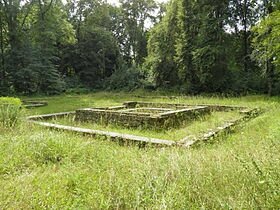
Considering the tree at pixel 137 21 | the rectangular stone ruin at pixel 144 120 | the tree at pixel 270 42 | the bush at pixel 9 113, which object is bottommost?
the rectangular stone ruin at pixel 144 120

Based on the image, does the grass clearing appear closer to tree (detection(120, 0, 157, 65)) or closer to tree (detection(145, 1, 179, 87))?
tree (detection(145, 1, 179, 87))

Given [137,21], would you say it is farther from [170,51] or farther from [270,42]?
[270,42]

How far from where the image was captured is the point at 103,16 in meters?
34.8

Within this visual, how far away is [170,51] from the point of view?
75.0ft

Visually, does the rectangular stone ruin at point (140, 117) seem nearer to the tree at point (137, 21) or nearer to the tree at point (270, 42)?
the tree at point (270, 42)

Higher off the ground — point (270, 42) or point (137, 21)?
point (137, 21)

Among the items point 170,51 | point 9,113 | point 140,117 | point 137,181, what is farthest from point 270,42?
point 137,181

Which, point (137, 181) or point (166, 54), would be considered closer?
point (137, 181)

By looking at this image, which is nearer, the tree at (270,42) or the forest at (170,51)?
the tree at (270,42)

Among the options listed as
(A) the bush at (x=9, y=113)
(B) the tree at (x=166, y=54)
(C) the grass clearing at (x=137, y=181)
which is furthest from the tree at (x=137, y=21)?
(C) the grass clearing at (x=137, y=181)

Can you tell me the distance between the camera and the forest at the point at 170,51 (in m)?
19.3

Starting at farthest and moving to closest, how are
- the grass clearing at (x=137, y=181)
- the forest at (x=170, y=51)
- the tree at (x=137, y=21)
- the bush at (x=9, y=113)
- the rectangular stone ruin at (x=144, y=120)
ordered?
the tree at (x=137, y=21)
the forest at (x=170, y=51)
the bush at (x=9, y=113)
the rectangular stone ruin at (x=144, y=120)
the grass clearing at (x=137, y=181)

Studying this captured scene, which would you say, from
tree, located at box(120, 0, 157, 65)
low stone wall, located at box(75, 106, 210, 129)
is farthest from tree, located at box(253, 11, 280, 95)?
tree, located at box(120, 0, 157, 65)

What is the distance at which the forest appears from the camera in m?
19.3
